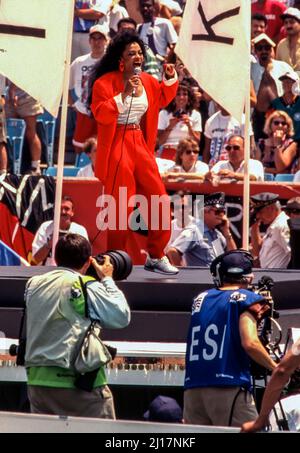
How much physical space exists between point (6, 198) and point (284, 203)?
2.55 meters

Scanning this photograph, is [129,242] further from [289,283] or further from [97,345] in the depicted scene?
[97,345]

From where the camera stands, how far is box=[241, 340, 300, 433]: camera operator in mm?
8852

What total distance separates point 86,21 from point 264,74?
6.75ft

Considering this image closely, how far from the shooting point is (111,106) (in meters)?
13.3

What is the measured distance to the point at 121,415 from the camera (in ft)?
41.5

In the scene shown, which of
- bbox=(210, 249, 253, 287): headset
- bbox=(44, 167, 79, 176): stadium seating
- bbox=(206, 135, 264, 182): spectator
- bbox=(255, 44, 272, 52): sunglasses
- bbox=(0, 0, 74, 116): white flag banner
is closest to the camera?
bbox=(210, 249, 253, 287): headset

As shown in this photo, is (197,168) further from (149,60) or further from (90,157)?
(149,60)

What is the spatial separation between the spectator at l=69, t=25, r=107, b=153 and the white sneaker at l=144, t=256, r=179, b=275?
15.7 ft

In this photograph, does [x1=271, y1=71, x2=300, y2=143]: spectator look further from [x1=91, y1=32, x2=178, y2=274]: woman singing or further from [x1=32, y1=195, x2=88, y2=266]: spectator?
[x1=91, y1=32, x2=178, y2=274]: woman singing

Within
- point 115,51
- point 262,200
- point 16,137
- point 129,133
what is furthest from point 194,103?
point 115,51

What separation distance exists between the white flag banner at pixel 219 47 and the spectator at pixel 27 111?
4105 millimetres

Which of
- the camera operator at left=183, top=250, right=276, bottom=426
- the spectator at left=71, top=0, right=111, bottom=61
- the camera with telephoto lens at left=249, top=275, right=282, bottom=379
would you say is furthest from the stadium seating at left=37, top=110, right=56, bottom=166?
the camera operator at left=183, top=250, right=276, bottom=426

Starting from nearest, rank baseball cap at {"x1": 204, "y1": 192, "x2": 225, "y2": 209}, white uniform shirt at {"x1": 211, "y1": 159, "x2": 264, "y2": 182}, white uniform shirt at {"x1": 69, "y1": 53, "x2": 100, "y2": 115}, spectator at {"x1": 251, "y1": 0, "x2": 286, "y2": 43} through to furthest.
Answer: baseball cap at {"x1": 204, "y1": 192, "x2": 225, "y2": 209}
white uniform shirt at {"x1": 211, "y1": 159, "x2": 264, "y2": 182}
white uniform shirt at {"x1": 69, "y1": 53, "x2": 100, "y2": 115}
spectator at {"x1": 251, "y1": 0, "x2": 286, "y2": 43}
